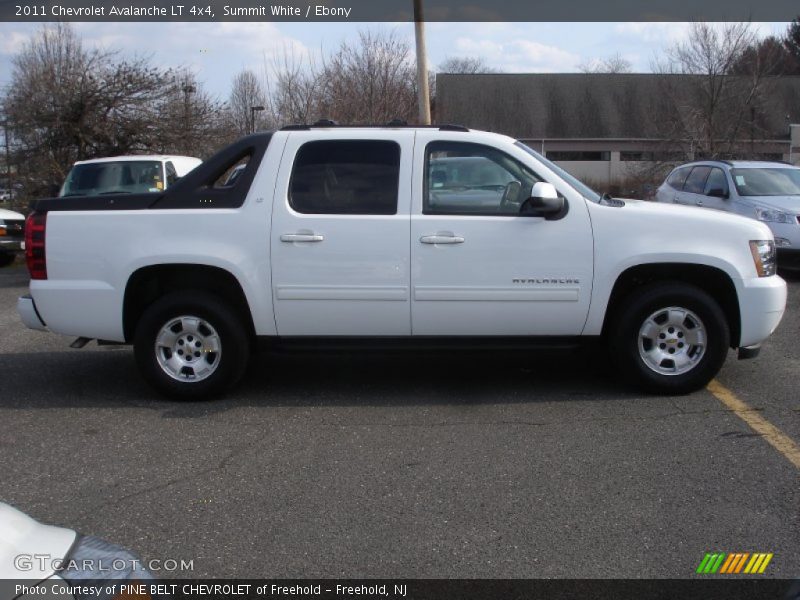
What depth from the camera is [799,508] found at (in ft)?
13.5

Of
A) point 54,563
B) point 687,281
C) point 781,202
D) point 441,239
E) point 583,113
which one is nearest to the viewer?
point 54,563

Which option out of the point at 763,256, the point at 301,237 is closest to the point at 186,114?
the point at 301,237

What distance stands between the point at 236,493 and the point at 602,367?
12.0ft

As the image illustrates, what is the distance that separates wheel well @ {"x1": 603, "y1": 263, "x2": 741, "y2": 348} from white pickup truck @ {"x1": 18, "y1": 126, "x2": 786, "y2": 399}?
2cm

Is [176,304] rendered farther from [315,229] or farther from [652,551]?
[652,551]

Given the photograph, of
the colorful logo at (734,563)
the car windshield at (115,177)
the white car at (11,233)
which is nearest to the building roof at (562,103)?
the white car at (11,233)

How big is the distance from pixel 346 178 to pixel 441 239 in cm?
83

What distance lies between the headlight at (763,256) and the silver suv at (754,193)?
19.2 ft

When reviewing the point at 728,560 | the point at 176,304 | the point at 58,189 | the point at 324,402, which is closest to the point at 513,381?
the point at 324,402

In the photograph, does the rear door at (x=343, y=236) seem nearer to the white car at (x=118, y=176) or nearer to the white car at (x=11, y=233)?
the white car at (x=118, y=176)

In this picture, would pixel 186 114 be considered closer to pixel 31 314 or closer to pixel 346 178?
pixel 31 314

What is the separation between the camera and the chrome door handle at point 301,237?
5.82 m

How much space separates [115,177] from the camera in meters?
12.8

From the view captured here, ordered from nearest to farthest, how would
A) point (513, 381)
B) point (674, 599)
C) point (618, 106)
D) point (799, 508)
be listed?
1. point (674, 599)
2. point (799, 508)
3. point (513, 381)
4. point (618, 106)
